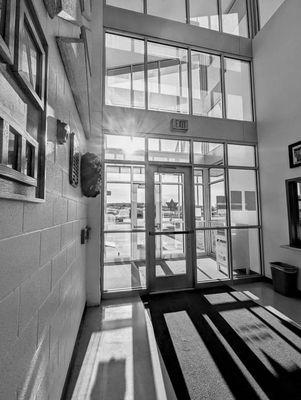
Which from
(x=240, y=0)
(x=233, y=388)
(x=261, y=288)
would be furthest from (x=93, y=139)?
(x=240, y=0)

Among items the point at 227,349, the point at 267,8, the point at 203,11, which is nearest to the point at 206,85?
the point at 203,11

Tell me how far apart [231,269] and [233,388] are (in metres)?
2.49

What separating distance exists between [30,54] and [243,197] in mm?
4131

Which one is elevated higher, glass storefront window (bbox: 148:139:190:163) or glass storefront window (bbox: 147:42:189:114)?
glass storefront window (bbox: 147:42:189:114)

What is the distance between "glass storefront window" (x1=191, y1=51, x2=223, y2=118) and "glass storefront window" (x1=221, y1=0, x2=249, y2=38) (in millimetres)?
796

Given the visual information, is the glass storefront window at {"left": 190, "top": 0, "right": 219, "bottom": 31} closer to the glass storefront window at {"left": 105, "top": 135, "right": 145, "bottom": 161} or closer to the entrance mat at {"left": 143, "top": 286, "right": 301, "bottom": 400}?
the glass storefront window at {"left": 105, "top": 135, "right": 145, "bottom": 161}

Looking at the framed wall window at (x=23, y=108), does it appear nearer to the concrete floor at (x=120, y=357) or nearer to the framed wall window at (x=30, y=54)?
the framed wall window at (x=30, y=54)

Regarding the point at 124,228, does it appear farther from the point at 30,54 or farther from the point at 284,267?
the point at 30,54

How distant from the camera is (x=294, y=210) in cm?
352

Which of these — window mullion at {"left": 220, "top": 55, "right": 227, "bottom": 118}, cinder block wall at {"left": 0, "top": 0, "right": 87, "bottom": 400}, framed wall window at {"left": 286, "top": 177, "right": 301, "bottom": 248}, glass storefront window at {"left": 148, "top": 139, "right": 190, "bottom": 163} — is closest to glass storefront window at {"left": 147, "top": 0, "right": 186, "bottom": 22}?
window mullion at {"left": 220, "top": 55, "right": 227, "bottom": 118}

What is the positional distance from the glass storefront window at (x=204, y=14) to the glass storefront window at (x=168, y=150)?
8.27ft

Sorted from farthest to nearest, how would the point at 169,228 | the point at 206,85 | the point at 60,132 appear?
the point at 206,85
the point at 169,228
the point at 60,132

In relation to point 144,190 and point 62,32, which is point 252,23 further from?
point 62,32

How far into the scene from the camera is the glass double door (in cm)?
369
